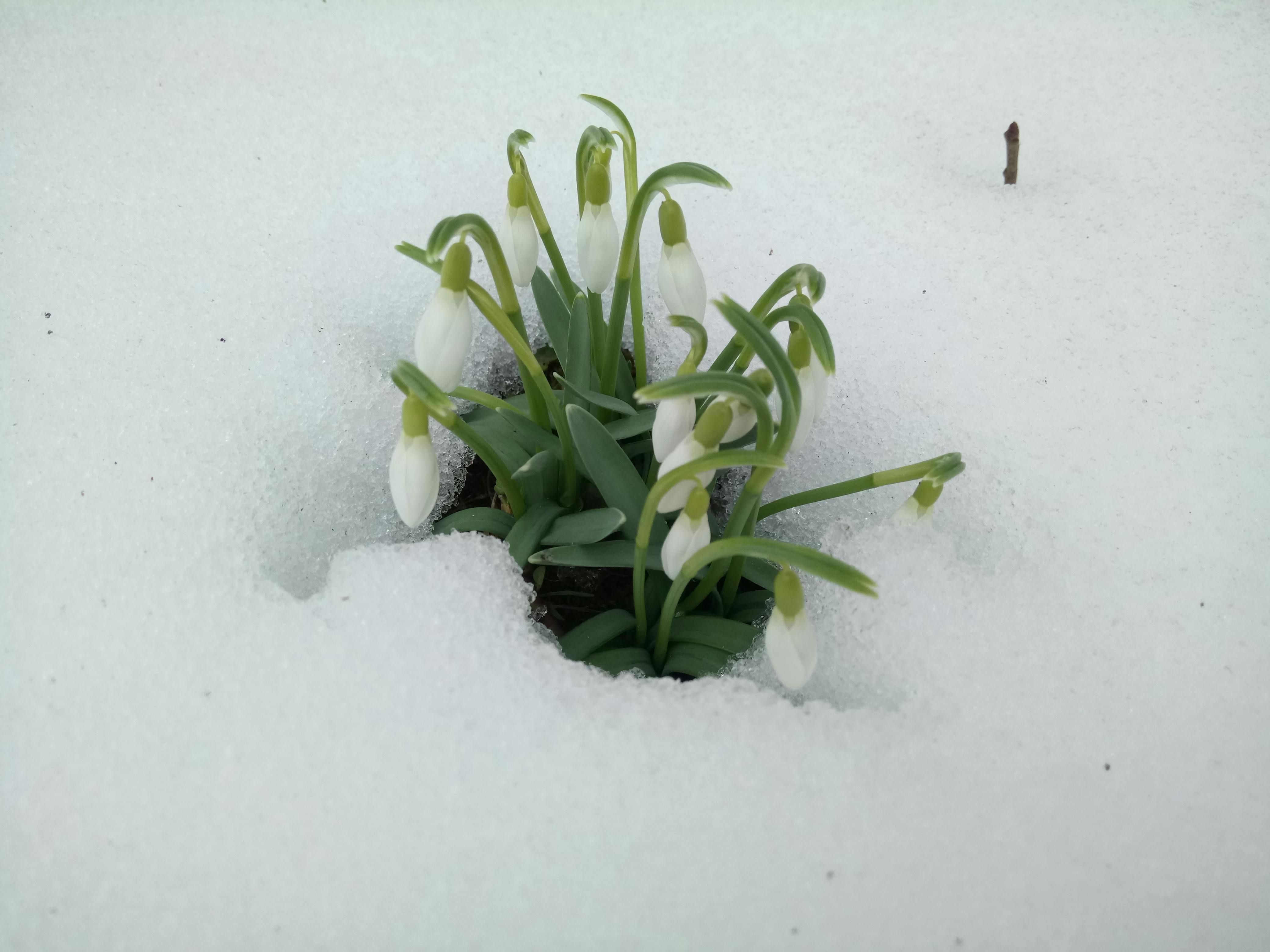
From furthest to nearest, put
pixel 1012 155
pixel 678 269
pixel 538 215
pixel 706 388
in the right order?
pixel 1012 155
pixel 538 215
pixel 678 269
pixel 706 388

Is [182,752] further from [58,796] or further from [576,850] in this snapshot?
[576,850]

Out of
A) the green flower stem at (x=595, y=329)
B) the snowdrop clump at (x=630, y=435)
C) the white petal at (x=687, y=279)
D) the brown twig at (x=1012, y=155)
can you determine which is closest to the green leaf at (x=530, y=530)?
the snowdrop clump at (x=630, y=435)

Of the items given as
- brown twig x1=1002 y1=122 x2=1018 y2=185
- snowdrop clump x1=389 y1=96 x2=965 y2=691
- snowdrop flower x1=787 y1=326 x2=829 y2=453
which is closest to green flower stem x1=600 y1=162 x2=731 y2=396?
snowdrop clump x1=389 y1=96 x2=965 y2=691

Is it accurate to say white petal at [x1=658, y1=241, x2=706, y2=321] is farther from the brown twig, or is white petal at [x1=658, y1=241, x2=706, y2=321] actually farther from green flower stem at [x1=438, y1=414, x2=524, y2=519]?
the brown twig

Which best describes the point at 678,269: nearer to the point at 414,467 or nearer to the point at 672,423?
the point at 672,423

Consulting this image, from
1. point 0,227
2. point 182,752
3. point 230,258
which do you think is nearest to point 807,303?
point 182,752

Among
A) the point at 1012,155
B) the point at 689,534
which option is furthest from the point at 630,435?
the point at 1012,155
